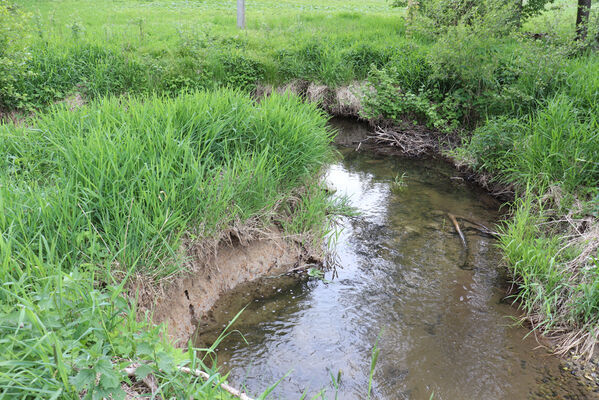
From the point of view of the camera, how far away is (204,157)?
445 centimetres

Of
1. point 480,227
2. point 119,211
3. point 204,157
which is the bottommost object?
point 480,227

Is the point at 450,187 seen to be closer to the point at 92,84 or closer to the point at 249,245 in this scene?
the point at 249,245

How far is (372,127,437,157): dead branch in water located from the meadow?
0.24m

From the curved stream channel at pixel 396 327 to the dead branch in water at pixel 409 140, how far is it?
2.58 meters

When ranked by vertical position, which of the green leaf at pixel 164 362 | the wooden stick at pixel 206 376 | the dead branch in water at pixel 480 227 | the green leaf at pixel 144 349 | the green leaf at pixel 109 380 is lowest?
the dead branch in water at pixel 480 227

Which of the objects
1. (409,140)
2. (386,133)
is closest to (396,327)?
(409,140)

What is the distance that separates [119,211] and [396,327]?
243 cm

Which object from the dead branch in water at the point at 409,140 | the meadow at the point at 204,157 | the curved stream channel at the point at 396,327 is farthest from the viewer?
the dead branch in water at the point at 409,140

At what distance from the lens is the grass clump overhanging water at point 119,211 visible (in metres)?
1.94

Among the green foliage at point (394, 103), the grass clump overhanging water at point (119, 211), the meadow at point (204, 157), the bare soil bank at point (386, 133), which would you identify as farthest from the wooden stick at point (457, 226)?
the green foliage at point (394, 103)

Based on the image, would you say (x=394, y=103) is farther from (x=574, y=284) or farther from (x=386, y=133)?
(x=574, y=284)

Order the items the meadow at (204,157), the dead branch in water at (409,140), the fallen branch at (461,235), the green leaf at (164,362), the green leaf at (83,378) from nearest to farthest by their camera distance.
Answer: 1. the green leaf at (83,378)
2. the green leaf at (164,362)
3. the meadow at (204,157)
4. the fallen branch at (461,235)
5. the dead branch in water at (409,140)

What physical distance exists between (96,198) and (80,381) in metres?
1.72

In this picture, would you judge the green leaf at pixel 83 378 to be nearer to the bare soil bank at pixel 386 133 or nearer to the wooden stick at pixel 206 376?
the wooden stick at pixel 206 376
